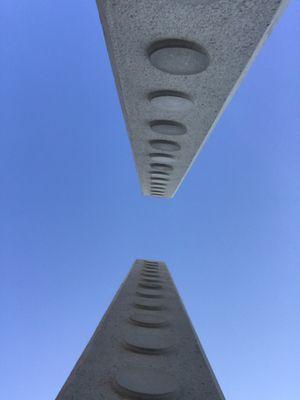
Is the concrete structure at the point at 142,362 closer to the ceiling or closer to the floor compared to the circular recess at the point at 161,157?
closer to the floor

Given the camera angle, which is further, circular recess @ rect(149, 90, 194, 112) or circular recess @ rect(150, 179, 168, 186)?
circular recess @ rect(150, 179, 168, 186)

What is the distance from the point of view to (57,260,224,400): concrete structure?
346 cm

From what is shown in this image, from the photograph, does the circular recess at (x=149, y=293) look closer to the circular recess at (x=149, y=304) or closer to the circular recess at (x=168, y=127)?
the circular recess at (x=149, y=304)

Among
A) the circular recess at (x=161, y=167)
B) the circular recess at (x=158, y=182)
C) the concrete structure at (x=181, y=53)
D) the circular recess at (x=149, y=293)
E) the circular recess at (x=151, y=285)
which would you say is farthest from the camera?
the circular recess at (x=158, y=182)

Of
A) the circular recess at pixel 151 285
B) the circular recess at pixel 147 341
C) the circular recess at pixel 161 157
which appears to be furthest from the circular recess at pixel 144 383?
the circular recess at pixel 161 157

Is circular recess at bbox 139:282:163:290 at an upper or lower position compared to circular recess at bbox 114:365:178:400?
upper

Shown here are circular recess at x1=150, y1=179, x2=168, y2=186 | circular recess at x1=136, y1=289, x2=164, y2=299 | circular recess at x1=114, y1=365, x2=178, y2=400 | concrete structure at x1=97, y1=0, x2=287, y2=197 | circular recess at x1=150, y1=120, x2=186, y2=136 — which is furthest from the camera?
circular recess at x1=150, y1=179, x2=168, y2=186

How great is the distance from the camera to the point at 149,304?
22.6 ft

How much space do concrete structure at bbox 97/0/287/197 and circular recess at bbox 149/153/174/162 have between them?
7.14ft

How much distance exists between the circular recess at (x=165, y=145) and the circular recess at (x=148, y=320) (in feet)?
10.2

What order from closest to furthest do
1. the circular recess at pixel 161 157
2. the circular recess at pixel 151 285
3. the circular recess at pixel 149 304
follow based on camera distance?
the circular recess at pixel 149 304 → the circular recess at pixel 151 285 → the circular recess at pixel 161 157

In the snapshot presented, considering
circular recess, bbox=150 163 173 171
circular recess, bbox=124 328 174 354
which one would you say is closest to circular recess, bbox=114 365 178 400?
circular recess, bbox=124 328 174 354

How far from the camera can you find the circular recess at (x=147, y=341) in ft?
14.8

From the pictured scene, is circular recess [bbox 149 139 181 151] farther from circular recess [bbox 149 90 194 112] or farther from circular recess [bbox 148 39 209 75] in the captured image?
circular recess [bbox 148 39 209 75]
